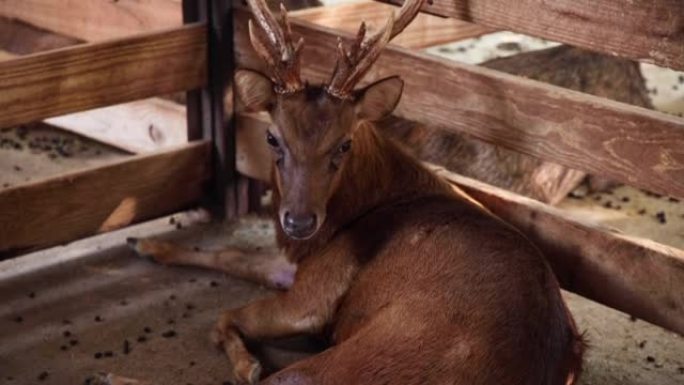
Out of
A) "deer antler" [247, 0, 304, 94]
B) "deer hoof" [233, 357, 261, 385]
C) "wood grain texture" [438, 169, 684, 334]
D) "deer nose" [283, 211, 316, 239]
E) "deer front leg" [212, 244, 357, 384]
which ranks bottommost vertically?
"deer hoof" [233, 357, 261, 385]

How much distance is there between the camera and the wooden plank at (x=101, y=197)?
16.6ft

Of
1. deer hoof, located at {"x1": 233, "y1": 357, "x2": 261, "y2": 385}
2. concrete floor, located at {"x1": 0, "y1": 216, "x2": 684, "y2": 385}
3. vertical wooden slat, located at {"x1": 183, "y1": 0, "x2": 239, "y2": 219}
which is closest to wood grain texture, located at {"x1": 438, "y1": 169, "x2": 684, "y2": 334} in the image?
concrete floor, located at {"x1": 0, "y1": 216, "x2": 684, "y2": 385}

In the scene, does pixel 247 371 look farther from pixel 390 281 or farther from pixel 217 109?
pixel 217 109

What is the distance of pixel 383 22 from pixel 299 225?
7.61 feet

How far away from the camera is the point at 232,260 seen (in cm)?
530

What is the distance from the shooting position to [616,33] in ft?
13.8

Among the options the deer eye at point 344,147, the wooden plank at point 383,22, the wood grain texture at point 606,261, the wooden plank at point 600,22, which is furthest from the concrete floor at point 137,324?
the wooden plank at point 600,22

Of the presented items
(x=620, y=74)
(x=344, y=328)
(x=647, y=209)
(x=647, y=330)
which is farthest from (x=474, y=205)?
(x=620, y=74)

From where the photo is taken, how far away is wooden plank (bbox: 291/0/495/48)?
234 inches

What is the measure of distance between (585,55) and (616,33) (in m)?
2.44

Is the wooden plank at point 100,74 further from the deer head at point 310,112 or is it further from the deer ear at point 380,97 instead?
the deer ear at point 380,97

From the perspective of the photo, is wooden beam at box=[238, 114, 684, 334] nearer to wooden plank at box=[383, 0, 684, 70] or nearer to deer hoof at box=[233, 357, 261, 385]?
wooden plank at box=[383, 0, 684, 70]

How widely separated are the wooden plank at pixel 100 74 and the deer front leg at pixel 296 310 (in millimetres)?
1209

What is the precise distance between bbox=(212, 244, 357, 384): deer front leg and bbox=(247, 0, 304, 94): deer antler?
66 centimetres
